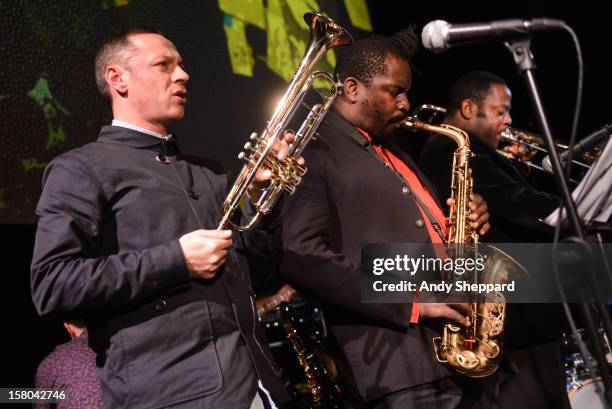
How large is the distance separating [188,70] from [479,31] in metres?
2.13

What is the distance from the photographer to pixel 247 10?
13.5ft

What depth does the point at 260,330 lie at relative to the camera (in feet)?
7.93

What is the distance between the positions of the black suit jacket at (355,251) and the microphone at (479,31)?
934 mm

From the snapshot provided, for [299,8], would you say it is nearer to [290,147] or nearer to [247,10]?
[247,10]

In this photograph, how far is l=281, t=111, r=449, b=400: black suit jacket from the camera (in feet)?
8.95

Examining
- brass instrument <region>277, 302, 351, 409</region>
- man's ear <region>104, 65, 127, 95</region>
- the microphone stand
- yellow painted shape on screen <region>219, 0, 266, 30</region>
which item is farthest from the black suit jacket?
yellow painted shape on screen <region>219, 0, 266, 30</region>

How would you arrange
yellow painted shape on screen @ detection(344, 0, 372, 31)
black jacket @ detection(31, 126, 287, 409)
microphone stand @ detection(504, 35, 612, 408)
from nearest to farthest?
Result: microphone stand @ detection(504, 35, 612, 408), black jacket @ detection(31, 126, 287, 409), yellow painted shape on screen @ detection(344, 0, 372, 31)

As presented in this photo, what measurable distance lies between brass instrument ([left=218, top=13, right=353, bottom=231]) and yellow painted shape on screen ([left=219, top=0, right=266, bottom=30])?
5.01 feet

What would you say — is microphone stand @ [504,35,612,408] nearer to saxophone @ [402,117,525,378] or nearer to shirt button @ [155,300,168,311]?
saxophone @ [402,117,525,378]

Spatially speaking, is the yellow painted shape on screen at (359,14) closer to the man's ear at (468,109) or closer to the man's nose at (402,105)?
the man's ear at (468,109)

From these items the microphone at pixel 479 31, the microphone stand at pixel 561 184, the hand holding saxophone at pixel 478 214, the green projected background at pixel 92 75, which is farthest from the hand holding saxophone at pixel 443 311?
the green projected background at pixel 92 75

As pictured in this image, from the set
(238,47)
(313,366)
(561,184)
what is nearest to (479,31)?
(561,184)

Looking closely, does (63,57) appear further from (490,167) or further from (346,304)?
(490,167)

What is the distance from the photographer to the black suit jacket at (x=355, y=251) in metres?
2.73
